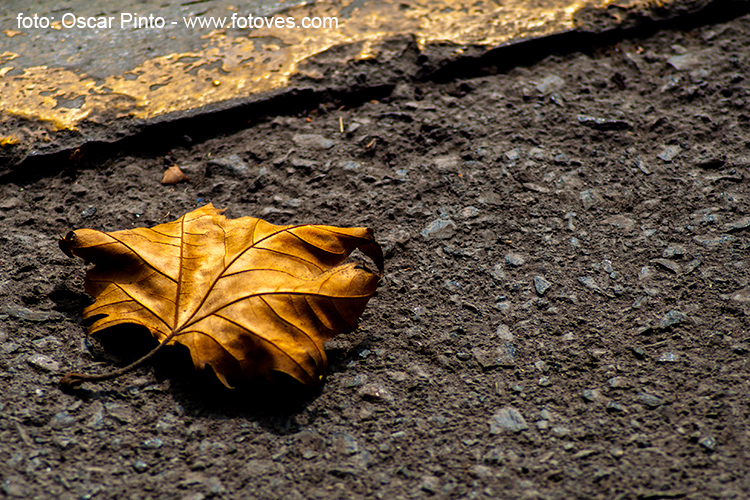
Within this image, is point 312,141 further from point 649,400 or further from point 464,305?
point 649,400

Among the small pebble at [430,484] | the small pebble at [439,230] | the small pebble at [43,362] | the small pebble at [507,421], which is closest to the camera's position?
the small pebble at [430,484]

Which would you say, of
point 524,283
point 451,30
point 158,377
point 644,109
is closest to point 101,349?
point 158,377

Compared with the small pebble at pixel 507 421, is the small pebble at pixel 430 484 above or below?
below

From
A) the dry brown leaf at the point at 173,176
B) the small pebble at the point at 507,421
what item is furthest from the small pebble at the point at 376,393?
the dry brown leaf at the point at 173,176

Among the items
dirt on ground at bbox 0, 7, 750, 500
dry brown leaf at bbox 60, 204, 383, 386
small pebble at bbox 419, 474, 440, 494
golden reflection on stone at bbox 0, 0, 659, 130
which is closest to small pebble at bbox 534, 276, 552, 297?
dirt on ground at bbox 0, 7, 750, 500

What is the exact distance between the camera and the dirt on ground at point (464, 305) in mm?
1142

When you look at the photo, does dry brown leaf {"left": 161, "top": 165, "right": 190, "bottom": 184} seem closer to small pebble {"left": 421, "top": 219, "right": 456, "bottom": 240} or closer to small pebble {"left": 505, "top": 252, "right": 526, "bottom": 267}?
small pebble {"left": 421, "top": 219, "right": 456, "bottom": 240}

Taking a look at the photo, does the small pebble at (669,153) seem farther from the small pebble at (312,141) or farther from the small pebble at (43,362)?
the small pebble at (43,362)

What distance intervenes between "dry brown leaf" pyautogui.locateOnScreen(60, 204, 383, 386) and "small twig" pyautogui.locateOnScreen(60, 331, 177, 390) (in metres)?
0.03

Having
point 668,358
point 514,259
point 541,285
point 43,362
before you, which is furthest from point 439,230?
point 43,362

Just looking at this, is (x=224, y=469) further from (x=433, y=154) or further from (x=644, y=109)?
(x=644, y=109)

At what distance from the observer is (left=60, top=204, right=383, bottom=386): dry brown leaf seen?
4.04 feet

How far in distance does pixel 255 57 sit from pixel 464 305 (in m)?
1.36

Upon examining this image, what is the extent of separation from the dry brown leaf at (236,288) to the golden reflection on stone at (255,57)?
0.77 meters
